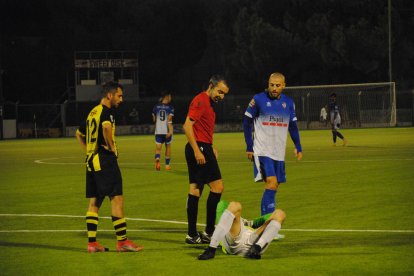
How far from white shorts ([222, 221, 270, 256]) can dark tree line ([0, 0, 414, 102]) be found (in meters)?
60.7

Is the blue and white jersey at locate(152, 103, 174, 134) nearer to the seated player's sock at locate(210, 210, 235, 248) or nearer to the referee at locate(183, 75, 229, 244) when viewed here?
the referee at locate(183, 75, 229, 244)

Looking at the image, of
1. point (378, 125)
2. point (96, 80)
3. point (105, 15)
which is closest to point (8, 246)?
point (378, 125)

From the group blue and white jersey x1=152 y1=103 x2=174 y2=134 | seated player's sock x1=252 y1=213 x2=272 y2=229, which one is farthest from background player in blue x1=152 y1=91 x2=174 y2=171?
seated player's sock x1=252 y1=213 x2=272 y2=229

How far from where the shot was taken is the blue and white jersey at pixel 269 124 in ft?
41.7

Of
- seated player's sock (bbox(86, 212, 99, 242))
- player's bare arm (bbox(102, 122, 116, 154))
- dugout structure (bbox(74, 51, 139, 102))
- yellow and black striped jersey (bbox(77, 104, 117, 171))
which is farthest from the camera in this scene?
dugout structure (bbox(74, 51, 139, 102))

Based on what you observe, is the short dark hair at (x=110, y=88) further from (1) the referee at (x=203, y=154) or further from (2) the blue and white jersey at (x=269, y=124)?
(2) the blue and white jersey at (x=269, y=124)

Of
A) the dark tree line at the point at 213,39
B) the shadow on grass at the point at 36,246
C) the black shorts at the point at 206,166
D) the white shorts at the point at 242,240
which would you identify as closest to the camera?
the white shorts at the point at 242,240

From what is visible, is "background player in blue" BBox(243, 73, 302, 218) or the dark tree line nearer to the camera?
"background player in blue" BBox(243, 73, 302, 218)

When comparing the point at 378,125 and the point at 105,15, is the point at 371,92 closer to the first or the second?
the point at 378,125

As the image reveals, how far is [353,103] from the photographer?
212ft

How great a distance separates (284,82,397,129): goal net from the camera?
63.2 meters

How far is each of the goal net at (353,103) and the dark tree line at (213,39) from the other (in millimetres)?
6134

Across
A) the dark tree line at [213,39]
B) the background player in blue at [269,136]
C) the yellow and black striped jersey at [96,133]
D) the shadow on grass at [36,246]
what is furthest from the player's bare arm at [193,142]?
the dark tree line at [213,39]

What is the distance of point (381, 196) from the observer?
17.9 metres
